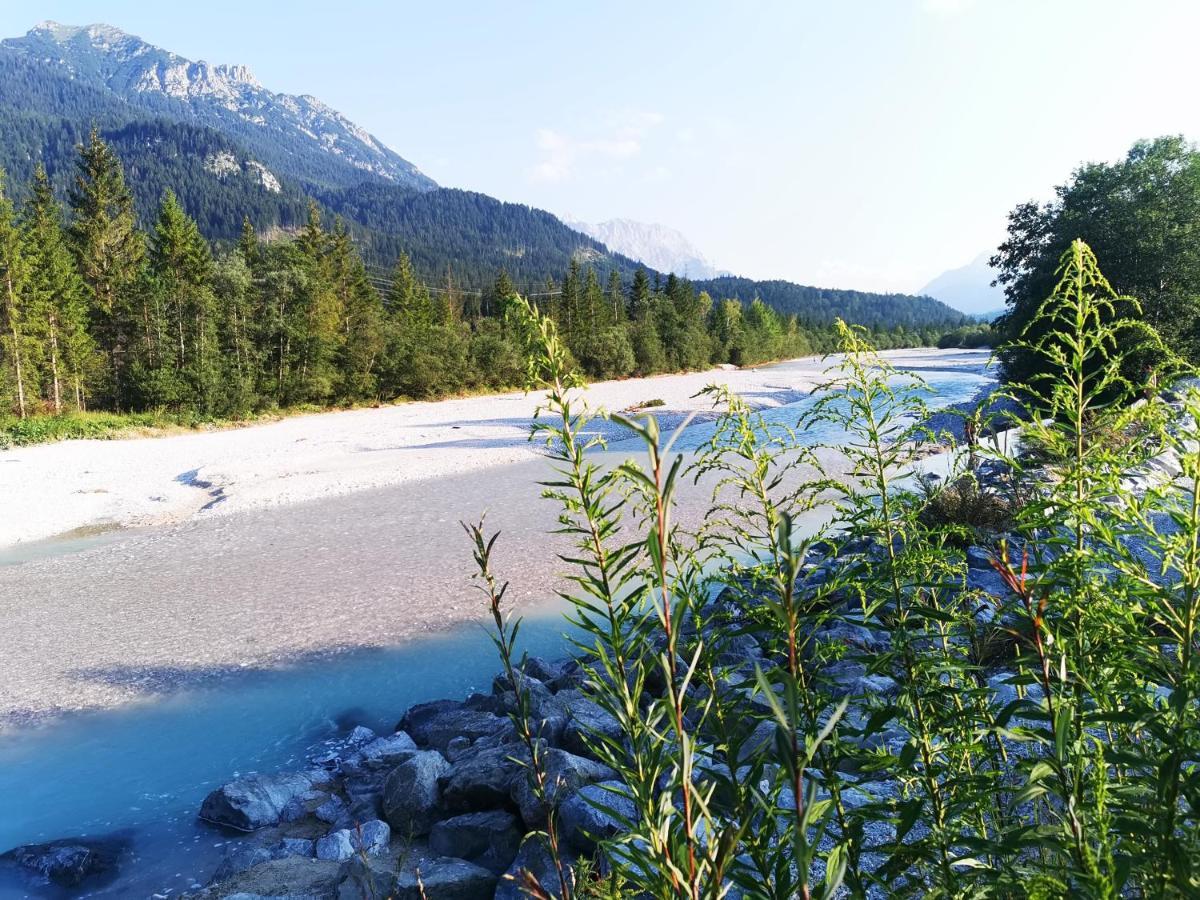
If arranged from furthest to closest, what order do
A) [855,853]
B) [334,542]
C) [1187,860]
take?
1. [334,542]
2. [855,853]
3. [1187,860]

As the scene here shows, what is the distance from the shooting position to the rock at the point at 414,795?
5023 millimetres

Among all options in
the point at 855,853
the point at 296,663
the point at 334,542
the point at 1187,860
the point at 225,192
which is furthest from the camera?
the point at 225,192

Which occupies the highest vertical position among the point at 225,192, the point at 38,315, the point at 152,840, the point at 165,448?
the point at 225,192

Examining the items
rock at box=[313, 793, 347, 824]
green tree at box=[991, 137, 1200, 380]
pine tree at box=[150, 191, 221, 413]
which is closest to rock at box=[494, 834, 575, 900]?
rock at box=[313, 793, 347, 824]

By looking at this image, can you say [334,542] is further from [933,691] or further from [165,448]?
[165,448]

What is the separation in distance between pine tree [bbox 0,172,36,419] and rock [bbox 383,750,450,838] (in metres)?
32.8

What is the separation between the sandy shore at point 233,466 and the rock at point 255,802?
25.7ft

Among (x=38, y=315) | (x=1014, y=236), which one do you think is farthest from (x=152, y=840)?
(x=38, y=315)

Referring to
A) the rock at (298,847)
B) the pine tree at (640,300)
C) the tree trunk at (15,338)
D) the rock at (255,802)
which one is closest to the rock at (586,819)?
the rock at (298,847)

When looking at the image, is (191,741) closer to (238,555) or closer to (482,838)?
(482,838)

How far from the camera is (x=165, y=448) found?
2536 centimetres

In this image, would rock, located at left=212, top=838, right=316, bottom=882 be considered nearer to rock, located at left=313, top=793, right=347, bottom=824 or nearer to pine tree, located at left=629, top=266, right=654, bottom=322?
rock, located at left=313, top=793, right=347, bottom=824

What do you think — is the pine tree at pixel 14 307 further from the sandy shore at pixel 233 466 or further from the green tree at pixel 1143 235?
the green tree at pixel 1143 235

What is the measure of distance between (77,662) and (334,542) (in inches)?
216
